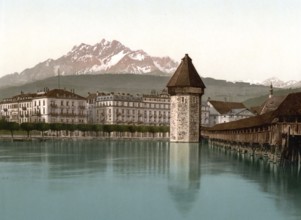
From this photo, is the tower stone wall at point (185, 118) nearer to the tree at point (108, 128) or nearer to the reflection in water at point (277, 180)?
the tree at point (108, 128)

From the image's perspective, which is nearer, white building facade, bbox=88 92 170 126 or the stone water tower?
the stone water tower

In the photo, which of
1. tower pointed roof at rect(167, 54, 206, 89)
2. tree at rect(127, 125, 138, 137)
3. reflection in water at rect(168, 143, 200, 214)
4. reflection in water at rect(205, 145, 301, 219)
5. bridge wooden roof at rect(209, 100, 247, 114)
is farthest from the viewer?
bridge wooden roof at rect(209, 100, 247, 114)

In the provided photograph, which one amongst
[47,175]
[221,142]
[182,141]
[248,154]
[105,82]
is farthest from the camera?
[105,82]

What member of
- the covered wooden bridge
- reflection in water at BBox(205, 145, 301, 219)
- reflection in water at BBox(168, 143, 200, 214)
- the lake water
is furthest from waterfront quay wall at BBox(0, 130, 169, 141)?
the lake water

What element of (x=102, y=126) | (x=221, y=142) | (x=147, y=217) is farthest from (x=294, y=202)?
(x=102, y=126)

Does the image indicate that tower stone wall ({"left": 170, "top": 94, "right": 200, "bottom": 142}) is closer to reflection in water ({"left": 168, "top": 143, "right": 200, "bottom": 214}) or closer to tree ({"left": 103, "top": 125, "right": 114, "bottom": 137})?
tree ({"left": 103, "top": 125, "right": 114, "bottom": 137})

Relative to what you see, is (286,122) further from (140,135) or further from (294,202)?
(140,135)

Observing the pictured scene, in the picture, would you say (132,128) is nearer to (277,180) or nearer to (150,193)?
(277,180)
